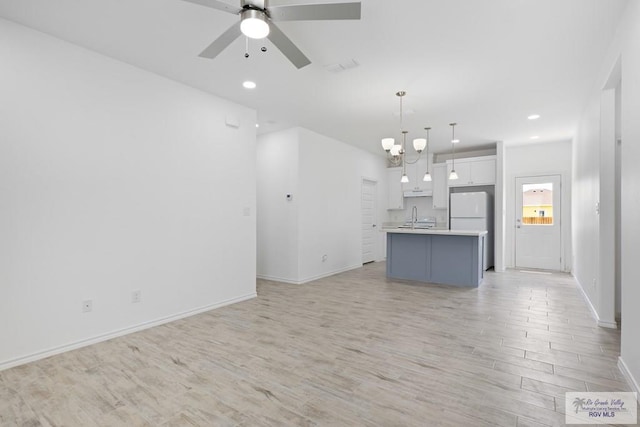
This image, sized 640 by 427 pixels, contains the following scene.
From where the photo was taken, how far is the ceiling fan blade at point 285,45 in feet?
7.18

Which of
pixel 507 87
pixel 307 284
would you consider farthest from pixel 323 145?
pixel 507 87

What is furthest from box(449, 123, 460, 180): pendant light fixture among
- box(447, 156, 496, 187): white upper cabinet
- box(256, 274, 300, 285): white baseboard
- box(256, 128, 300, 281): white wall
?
box(256, 274, 300, 285): white baseboard

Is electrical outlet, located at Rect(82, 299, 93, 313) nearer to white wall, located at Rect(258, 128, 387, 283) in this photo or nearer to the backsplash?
white wall, located at Rect(258, 128, 387, 283)

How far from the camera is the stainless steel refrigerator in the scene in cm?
696

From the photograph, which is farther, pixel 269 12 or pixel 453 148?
pixel 453 148

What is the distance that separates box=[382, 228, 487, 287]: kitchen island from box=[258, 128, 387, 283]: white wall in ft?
3.92

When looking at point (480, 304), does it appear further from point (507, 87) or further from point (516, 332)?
point (507, 87)

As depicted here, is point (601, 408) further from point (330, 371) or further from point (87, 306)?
point (87, 306)

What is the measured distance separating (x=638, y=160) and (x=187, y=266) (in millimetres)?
4312

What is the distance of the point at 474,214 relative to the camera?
23.0 ft

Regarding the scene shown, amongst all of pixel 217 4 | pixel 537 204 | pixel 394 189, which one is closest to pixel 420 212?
pixel 394 189


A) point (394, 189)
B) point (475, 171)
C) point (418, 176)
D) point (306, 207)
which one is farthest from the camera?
point (394, 189)

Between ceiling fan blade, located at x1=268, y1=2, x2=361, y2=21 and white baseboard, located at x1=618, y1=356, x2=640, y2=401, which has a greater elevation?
ceiling fan blade, located at x1=268, y1=2, x2=361, y2=21

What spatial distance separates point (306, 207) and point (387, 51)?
10.6 feet
